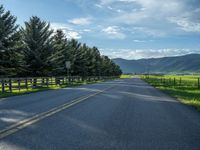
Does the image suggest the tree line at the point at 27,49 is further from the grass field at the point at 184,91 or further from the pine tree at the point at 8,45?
the grass field at the point at 184,91

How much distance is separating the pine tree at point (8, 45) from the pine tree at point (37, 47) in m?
3.54

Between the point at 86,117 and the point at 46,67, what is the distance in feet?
88.2

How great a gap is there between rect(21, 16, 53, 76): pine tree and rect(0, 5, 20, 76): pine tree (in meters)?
3.54

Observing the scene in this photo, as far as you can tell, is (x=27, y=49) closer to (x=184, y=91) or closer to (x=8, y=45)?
(x=8, y=45)

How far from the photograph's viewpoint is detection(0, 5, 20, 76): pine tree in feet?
94.3

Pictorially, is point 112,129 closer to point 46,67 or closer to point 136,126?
point 136,126

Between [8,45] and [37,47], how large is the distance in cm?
532

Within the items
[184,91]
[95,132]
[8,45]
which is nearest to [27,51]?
[8,45]

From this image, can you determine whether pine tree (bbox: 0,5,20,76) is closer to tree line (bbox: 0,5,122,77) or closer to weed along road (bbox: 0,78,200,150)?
tree line (bbox: 0,5,122,77)

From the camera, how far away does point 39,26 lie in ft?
115

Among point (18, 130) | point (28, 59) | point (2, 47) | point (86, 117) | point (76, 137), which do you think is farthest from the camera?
point (28, 59)

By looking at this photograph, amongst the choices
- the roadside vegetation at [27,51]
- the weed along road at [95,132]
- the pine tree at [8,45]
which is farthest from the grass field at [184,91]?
the pine tree at [8,45]

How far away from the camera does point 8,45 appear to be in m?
29.3

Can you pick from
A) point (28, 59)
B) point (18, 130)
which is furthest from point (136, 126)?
point (28, 59)
